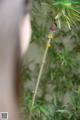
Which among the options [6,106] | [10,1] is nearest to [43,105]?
[6,106]

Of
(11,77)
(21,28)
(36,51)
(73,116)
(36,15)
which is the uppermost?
(36,15)

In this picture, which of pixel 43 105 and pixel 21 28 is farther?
pixel 43 105

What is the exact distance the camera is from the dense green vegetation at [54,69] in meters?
2.31

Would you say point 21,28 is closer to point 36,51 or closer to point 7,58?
point 7,58

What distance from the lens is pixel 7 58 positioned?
1.01 meters

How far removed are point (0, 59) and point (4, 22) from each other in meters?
0.12

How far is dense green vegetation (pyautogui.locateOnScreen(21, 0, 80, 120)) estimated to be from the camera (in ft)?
7.59

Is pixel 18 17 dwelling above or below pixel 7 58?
above

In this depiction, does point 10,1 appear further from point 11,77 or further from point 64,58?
point 64,58

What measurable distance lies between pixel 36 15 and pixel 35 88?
581 mm

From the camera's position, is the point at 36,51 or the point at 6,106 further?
the point at 36,51

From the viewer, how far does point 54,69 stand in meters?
2.38

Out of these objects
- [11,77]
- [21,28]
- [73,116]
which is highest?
[21,28]

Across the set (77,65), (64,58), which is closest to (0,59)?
(64,58)
